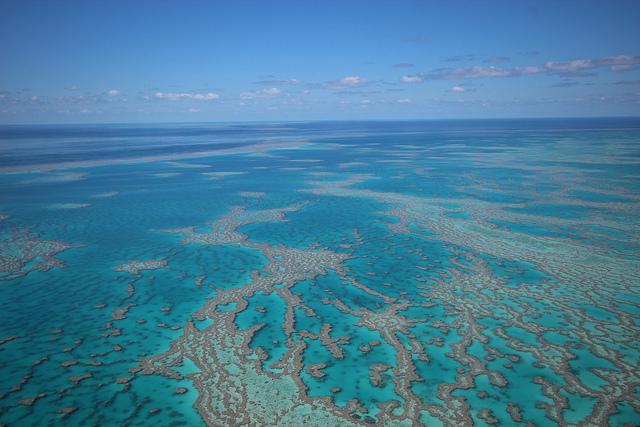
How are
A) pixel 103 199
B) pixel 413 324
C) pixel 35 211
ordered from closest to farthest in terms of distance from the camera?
1. pixel 413 324
2. pixel 35 211
3. pixel 103 199

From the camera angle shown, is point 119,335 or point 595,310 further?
point 595,310

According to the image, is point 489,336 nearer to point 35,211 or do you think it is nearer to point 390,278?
point 390,278

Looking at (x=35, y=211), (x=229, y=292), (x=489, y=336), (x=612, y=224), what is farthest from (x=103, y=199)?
(x=612, y=224)

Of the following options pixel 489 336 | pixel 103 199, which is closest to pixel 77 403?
pixel 489 336

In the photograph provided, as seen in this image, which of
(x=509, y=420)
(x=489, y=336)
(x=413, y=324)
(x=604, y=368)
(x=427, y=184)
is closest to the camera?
(x=509, y=420)

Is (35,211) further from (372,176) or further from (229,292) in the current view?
(372,176)

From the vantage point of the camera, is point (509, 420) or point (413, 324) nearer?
point (509, 420)
